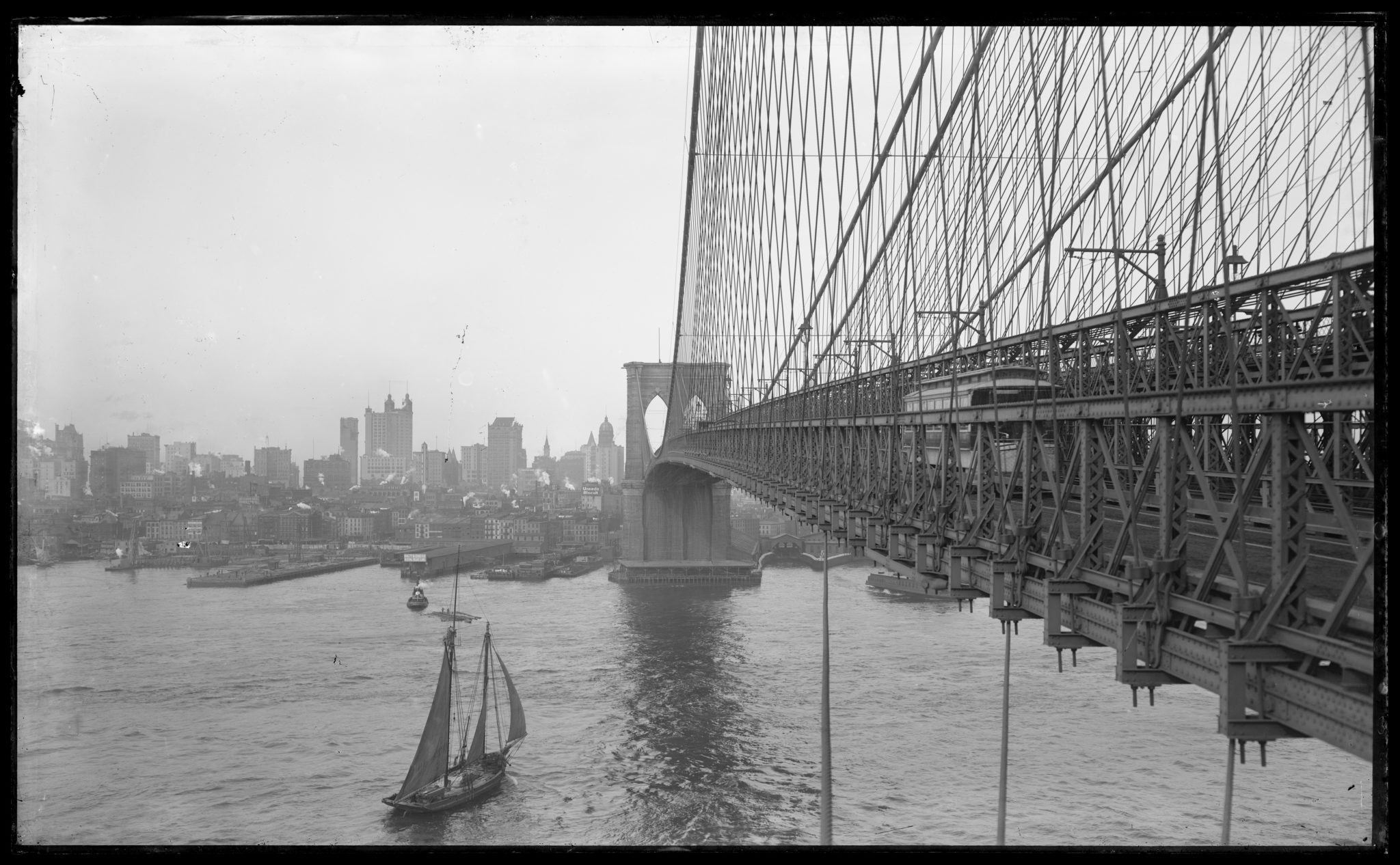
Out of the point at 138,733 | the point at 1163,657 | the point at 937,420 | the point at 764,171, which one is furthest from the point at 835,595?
the point at 1163,657

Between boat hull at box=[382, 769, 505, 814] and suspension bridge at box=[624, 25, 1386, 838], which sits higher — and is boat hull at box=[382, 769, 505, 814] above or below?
below

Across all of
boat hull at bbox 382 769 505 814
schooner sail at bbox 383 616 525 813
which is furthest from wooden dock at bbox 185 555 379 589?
boat hull at bbox 382 769 505 814

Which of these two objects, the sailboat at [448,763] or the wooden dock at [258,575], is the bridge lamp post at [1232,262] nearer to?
the sailboat at [448,763]

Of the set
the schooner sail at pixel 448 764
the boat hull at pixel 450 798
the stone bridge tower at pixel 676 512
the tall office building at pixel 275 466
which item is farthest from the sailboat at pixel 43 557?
the boat hull at pixel 450 798

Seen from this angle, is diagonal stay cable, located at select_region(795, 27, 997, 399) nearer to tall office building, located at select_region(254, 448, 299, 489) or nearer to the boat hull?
the boat hull

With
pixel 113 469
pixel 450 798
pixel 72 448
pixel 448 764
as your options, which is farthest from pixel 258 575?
pixel 450 798
